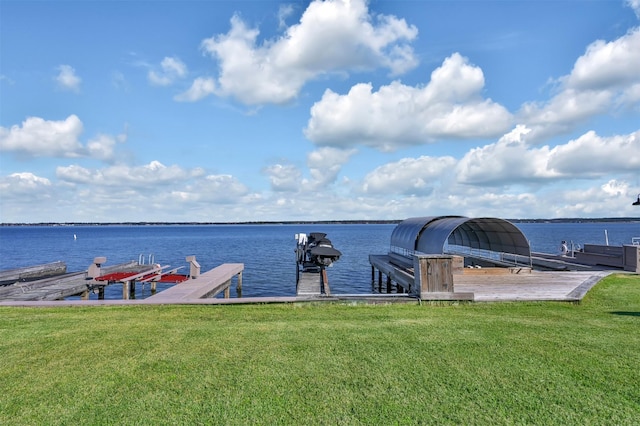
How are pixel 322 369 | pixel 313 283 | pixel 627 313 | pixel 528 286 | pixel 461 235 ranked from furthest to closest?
pixel 461 235 → pixel 313 283 → pixel 528 286 → pixel 627 313 → pixel 322 369

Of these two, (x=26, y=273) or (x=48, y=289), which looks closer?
(x=48, y=289)

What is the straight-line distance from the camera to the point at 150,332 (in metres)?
7.92

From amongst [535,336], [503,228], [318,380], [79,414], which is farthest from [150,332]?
[503,228]

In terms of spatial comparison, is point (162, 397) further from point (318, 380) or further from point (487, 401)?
point (487, 401)

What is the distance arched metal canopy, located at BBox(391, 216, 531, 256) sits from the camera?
64.2 feet

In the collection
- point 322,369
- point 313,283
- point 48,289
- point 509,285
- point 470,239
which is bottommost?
point 48,289

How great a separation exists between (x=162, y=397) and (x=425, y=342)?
14.9 feet

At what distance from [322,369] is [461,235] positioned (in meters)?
25.5

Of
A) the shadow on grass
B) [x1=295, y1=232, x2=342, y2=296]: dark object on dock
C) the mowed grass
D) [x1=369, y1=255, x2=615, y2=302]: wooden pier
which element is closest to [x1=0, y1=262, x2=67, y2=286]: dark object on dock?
the mowed grass

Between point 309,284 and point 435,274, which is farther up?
point 435,274

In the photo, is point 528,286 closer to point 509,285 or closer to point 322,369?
point 509,285

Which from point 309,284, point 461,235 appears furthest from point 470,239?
point 309,284

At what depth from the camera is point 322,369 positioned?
228 inches

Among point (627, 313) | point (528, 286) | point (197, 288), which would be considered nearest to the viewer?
point (627, 313)
